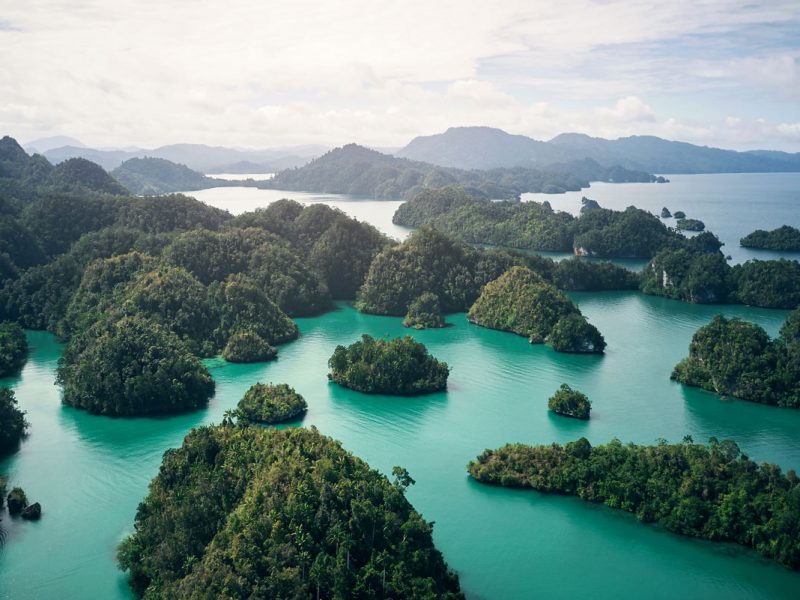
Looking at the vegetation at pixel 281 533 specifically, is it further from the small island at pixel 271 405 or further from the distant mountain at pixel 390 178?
the distant mountain at pixel 390 178

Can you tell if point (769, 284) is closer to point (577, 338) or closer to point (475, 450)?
point (577, 338)

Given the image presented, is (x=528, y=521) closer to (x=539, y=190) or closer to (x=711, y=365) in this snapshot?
(x=711, y=365)

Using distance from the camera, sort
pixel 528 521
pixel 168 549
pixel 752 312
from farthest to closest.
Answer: pixel 752 312 < pixel 528 521 < pixel 168 549

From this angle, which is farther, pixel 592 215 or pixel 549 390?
pixel 592 215

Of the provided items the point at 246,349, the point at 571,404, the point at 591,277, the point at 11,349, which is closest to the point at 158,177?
the point at 591,277

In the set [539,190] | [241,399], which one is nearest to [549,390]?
[241,399]

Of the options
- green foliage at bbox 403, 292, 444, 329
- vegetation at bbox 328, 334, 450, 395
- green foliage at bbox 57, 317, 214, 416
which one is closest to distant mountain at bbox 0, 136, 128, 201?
green foliage at bbox 403, 292, 444, 329

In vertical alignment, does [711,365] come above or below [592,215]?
below

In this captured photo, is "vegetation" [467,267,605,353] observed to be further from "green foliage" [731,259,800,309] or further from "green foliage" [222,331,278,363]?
"green foliage" [731,259,800,309]
